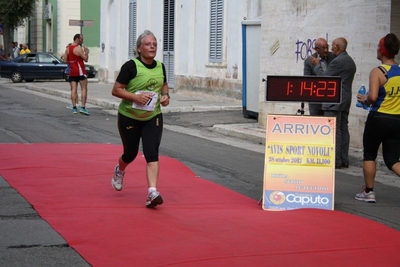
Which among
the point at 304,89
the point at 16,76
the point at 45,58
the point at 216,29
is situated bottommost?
the point at 16,76

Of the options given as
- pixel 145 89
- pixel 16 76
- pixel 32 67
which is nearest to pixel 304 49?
pixel 145 89

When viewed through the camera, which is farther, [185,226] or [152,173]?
[152,173]

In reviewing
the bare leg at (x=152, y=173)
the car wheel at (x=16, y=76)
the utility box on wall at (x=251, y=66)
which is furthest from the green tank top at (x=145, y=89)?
the car wheel at (x=16, y=76)

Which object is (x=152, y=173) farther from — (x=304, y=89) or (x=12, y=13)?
(x=12, y=13)

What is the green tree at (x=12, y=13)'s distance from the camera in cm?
4912

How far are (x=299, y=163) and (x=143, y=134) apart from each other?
5.76 ft

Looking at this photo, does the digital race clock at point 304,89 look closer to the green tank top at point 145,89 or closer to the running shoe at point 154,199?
the green tank top at point 145,89

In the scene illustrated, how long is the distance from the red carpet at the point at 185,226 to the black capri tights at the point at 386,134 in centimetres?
115

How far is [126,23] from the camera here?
34.8 m

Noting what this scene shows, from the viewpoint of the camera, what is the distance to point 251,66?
19141 mm

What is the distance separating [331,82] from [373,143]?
2.83 feet

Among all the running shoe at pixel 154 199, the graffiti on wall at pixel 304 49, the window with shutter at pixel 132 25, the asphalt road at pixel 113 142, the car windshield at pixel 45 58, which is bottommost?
the asphalt road at pixel 113 142

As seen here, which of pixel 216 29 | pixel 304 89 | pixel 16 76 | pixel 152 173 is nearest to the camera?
pixel 152 173

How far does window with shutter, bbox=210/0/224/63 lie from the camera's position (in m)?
25.5
